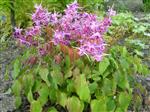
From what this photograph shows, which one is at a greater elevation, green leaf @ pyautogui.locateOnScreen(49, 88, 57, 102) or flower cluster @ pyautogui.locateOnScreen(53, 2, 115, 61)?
flower cluster @ pyautogui.locateOnScreen(53, 2, 115, 61)

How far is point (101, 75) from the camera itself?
2951mm

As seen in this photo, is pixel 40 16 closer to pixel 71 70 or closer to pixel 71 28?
pixel 71 28

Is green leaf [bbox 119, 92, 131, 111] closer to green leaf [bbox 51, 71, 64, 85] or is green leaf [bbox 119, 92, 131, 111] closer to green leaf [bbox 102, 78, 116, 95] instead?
green leaf [bbox 102, 78, 116, 95]

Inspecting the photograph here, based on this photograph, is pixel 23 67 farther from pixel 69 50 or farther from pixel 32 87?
pixel 69 50

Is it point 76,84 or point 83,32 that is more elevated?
point 83,32

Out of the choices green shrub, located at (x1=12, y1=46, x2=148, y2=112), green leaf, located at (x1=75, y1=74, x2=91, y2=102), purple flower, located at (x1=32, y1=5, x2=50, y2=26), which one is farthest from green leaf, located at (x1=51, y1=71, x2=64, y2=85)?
purple flower, located at (x1=32, y1=5, x2=50, y2=26)

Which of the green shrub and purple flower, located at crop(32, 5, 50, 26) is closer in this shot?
the green shrub

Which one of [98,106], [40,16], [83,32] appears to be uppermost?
[40,16]

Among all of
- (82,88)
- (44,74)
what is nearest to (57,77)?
(44,74)

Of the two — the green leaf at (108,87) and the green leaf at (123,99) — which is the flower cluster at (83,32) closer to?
the green leaf at (108,87)

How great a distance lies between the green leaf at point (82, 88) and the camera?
2.78 meters

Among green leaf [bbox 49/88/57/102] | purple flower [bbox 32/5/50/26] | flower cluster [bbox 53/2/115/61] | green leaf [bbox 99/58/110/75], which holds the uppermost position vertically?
purple flower [bbox 32/5/50/26]

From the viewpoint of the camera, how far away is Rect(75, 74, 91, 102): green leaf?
109 inches

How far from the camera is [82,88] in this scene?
278 centimetres
